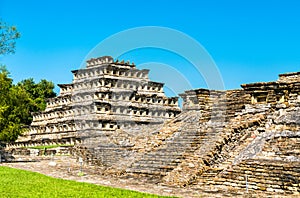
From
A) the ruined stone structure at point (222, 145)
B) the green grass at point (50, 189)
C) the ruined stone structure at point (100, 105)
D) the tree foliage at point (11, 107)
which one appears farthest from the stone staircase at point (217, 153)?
the ruined stone structure at point (100, 105)

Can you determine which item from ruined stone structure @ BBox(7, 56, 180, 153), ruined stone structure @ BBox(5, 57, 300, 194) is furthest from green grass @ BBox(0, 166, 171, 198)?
ruined stone structure @ BBox(7, 56, 180, 153)

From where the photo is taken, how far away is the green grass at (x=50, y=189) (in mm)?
12359

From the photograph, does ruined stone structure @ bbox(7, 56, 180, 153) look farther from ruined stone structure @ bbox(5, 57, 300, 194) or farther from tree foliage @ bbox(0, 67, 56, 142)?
ruined stone structure @ bbox(5, 57, 300, 194)

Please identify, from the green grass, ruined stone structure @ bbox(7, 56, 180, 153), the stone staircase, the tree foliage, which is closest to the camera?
the green grass

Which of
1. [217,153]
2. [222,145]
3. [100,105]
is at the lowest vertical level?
[217,153]

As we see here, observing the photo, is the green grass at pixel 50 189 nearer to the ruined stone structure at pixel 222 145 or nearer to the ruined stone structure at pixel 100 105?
the ruined stone structure at pixel 222 145

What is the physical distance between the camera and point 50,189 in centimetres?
1335

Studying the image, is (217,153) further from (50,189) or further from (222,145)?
(50,189)

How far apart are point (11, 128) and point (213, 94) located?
44.8ft

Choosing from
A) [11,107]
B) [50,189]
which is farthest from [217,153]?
[11,107]

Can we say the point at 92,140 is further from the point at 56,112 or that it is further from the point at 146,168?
the point at 56,112

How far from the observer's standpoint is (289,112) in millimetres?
17047

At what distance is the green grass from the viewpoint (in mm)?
12359

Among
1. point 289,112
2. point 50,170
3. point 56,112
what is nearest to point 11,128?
point 50,170
